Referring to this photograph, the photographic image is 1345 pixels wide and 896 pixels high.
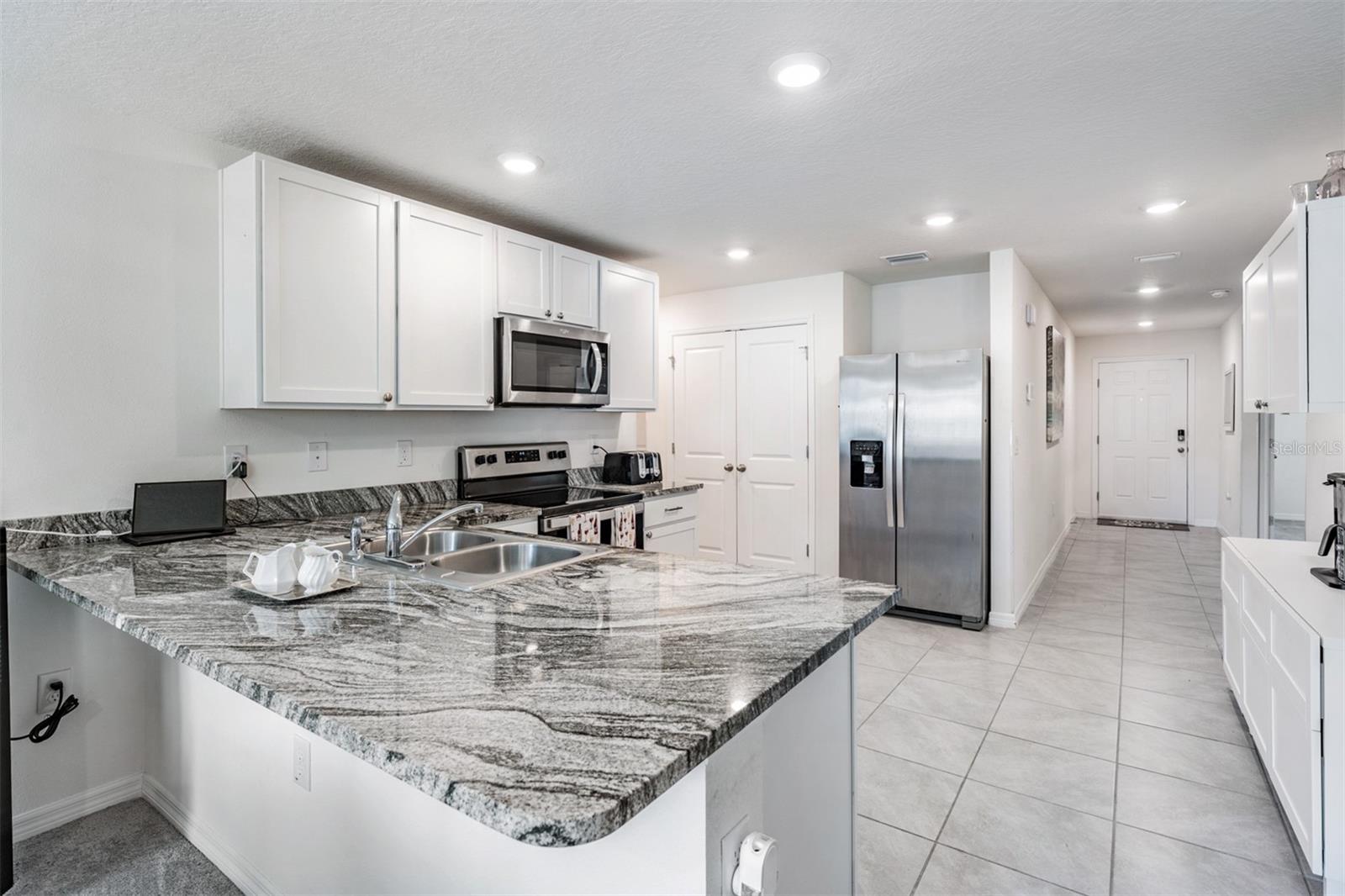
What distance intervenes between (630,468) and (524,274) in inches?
51.6

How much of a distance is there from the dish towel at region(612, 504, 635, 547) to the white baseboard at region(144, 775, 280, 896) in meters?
1.84

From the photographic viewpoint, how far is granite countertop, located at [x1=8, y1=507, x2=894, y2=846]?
74 centimetres

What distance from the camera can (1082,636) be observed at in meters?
3.79

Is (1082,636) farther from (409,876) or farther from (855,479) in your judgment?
(409,876)

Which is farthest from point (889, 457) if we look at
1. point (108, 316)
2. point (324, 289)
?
point (108, 316)

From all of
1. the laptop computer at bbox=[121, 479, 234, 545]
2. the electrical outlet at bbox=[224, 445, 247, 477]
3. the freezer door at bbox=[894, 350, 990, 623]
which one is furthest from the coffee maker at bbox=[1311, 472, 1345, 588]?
the electrical outlet at bbox=[224, 445, 247, 477]

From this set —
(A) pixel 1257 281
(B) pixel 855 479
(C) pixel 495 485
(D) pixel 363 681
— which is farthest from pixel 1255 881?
(C) pixel 495 485

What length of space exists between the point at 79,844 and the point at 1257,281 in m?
4.51

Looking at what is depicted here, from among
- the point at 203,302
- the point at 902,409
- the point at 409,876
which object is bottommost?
the point at 409,876

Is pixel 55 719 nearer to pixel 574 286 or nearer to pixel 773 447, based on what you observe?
pixel 574 286

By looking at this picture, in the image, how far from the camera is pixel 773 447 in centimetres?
484

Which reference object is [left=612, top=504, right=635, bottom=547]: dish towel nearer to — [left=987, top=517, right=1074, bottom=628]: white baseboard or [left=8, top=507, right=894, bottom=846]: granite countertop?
[left=8, top=507, right=894, bottom=846]: granite countertop

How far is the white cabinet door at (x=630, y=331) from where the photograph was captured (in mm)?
3750

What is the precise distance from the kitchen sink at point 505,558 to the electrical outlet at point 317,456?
101 centimetres
